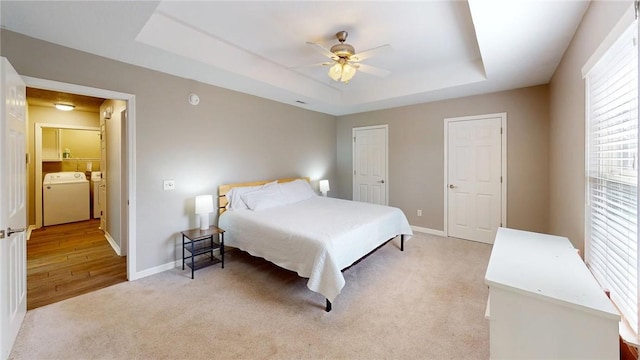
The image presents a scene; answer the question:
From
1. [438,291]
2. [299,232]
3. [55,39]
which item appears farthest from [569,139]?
[55,39]

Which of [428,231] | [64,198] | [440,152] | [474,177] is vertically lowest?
[428,231]

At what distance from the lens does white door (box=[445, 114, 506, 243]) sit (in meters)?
3.93

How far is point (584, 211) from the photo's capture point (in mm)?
1897

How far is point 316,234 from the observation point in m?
2.42

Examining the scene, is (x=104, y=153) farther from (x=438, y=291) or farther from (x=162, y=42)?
(x=438, y=291)

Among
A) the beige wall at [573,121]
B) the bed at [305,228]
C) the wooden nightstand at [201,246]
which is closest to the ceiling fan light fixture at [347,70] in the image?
the bed at [305,228]

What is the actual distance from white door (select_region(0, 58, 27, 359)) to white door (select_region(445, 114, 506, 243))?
5.01 meters

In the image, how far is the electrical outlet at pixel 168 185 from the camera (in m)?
3.05

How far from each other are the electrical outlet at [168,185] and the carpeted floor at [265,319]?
3.32 ft

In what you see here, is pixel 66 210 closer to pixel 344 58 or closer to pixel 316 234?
pixel 316 234

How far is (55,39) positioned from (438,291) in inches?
169

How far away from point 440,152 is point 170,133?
4164mm

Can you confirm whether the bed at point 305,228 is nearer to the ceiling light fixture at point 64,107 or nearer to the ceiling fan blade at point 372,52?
the ceiling fan blade at point 372,52

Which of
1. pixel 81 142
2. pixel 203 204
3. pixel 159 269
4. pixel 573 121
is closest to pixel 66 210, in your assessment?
pixel 81 142
